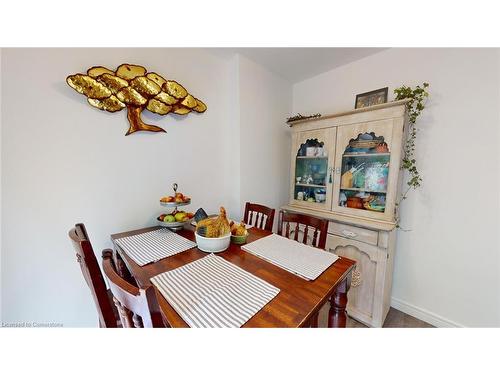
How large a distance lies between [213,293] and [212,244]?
0.32m

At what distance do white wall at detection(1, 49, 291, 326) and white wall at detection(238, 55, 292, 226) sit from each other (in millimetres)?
581

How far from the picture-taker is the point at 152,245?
1022 mm

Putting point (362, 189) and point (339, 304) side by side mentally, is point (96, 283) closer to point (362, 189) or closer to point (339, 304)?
point (339, 304)

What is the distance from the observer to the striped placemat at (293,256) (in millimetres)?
795

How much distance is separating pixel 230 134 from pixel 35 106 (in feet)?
4.20

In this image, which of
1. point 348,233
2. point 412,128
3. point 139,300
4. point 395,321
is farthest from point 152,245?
point 412,128

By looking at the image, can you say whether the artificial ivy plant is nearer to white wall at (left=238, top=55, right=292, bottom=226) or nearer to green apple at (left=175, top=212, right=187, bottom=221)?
white wall at (left=238, top=55, right=292, bottom=226)

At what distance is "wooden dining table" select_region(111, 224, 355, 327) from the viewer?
543 millimetres

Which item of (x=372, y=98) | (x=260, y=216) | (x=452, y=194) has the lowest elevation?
(x=260, y=216)

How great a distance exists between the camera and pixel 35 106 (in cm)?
97

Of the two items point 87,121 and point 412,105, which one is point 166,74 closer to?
point 87,121

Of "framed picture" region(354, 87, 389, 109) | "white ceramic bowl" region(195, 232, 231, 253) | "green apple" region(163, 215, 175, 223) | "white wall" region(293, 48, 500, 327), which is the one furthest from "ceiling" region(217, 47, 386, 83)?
"white ceramic bowl" region(195, 232, 231, 253)

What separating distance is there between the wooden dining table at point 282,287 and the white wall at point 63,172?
14.5 inches

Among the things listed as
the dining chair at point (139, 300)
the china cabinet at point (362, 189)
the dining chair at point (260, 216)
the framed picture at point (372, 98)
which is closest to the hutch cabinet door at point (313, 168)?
the china cabinet at point (362, 189)
